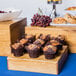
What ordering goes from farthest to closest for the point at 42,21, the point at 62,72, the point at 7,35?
the point at 42,21 → the point at 7,35 → the point at 62,72

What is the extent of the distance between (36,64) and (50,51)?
0.10 m

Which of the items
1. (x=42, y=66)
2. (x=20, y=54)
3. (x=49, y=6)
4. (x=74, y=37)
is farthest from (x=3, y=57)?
(x=49, y=6)

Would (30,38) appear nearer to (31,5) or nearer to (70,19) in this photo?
(70,19)

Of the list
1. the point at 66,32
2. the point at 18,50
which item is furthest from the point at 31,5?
the point at 18,50

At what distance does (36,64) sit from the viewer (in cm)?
97

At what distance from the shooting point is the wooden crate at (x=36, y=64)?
95cm

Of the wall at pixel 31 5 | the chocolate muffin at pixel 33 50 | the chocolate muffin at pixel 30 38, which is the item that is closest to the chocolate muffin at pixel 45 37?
the chocolate muffin at pixel 30 38

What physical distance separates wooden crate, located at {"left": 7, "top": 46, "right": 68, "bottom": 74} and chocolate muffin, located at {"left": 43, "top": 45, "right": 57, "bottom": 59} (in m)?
0.02

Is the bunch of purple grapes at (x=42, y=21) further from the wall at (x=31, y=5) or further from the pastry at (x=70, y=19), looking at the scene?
the wall at (x=31, y=5)

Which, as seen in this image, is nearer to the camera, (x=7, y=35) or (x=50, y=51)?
(x=50, y=51)

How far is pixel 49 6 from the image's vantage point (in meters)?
3.50

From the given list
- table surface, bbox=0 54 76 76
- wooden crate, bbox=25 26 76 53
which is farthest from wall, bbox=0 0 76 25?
table surface, bbox=0 54 76 76

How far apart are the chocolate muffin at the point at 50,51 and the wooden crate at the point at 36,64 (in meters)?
0.02

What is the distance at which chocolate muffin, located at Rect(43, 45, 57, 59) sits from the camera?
37.9 inches
